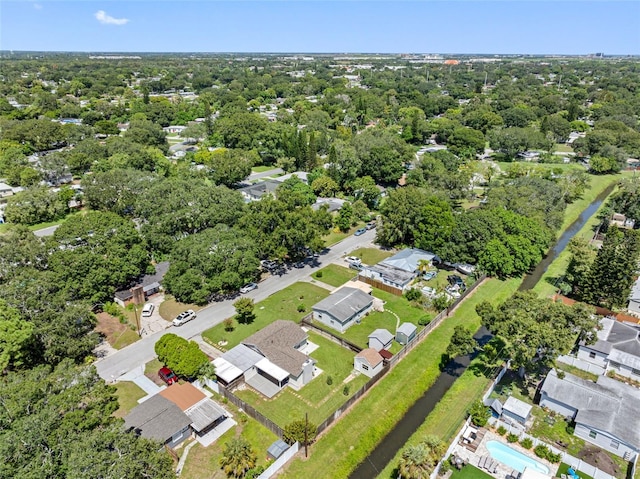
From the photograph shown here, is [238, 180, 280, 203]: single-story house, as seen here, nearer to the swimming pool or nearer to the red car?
the red car

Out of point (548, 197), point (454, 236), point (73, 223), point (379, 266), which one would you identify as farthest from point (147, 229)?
point (548, 197)

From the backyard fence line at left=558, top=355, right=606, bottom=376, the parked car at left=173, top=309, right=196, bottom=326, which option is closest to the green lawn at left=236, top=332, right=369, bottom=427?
the parked car at left=173, top=309, right=196, bottom=326

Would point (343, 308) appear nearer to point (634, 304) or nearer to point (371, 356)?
point (371, 356)

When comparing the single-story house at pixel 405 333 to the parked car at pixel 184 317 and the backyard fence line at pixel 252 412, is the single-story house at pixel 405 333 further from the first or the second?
the parked car at pixel 184 317

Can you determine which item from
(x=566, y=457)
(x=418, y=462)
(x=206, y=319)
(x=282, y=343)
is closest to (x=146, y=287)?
(x=206, y=319)

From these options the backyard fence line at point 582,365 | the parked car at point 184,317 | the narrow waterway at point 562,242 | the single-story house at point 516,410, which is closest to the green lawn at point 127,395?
the parked car at point 184,317

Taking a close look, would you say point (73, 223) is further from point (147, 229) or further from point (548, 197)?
point (548, 197)
